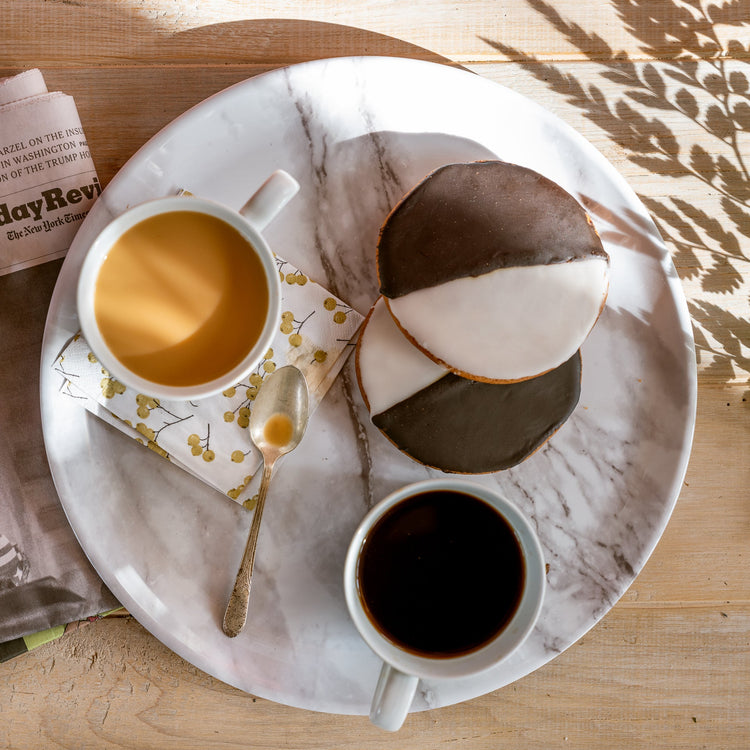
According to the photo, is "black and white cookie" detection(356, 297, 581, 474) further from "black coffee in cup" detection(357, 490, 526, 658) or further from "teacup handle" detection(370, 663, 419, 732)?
"teacup handle" detection(370, 663, 419, 732)

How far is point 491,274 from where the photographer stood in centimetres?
79

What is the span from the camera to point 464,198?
2.65ft

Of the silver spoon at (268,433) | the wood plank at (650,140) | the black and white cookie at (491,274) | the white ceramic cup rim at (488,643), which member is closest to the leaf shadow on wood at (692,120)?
the wood plank at (650,140)

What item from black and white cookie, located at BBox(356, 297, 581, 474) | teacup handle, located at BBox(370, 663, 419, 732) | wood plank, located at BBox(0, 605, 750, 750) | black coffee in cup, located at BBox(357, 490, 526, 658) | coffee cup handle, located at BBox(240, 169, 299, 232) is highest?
coffee cup handle, located at BBox(240, 169, 299, 232)

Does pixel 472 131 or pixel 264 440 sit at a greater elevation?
pixel 472 131

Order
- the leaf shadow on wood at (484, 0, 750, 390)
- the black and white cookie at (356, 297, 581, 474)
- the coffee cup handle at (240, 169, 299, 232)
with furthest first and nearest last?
the leaf shadow on wood at (484, 0, 750, 390) → the black and white cookie at (356, 297, 581, 474) → the coffee cup handle at (240, 169, 299, 232)

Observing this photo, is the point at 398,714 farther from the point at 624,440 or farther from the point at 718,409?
the point at 718,409

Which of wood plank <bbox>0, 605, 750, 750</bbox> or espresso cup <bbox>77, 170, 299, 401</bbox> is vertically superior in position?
espresso cup <bbox>77, 170, 299, 401</bbox>

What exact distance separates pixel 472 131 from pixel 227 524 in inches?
24.5

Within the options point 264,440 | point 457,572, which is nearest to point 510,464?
point 457,572

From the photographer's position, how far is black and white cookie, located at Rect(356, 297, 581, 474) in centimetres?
84

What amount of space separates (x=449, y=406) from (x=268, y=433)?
0.79 feet

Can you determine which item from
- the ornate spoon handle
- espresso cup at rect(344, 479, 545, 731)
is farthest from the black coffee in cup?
the ornate spoon handle

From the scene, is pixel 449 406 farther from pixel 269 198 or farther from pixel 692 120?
pixel 692 120
